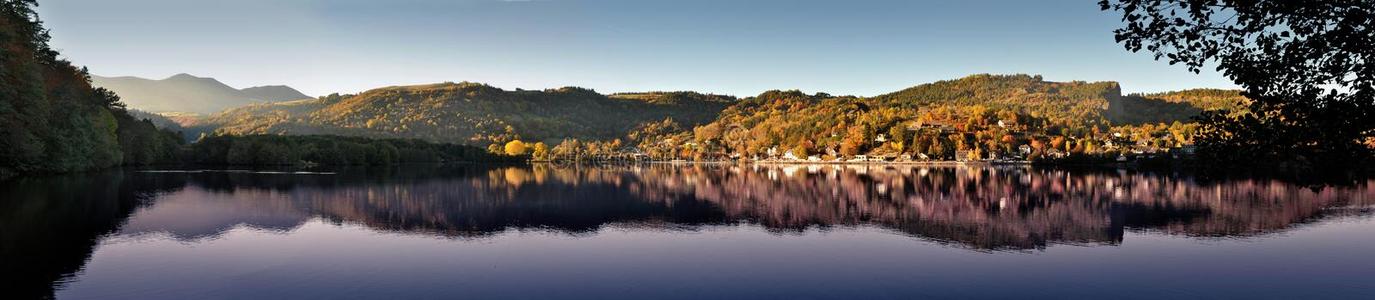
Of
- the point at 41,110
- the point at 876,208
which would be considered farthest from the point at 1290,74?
the point at 41,110

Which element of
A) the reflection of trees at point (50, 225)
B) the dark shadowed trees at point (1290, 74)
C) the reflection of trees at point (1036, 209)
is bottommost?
the reflection of trees at point (1036, 209)

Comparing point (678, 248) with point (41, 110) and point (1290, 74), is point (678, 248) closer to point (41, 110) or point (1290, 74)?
point (1290, 74)

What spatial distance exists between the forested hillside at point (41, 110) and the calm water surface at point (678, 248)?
421 cm

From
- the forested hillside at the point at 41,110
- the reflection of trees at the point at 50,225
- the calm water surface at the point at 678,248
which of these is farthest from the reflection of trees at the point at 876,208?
the forested hillside at the point at 41,110

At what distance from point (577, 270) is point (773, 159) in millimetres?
175628


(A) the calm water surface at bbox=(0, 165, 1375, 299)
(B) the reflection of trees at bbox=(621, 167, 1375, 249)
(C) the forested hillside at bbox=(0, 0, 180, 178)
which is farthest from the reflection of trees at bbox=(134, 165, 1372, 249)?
(C) the forested hillside at bbox=(0, 0, 180, 178)

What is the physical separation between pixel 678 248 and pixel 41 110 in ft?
150

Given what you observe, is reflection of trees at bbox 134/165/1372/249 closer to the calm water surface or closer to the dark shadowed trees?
the calm water surface

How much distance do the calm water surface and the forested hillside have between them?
4.21 meters

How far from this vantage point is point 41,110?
1895 inches

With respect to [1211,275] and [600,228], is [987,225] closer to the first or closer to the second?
[1211,275]

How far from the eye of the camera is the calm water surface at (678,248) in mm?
18234

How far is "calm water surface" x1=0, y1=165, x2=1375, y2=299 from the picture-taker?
59.8 ft

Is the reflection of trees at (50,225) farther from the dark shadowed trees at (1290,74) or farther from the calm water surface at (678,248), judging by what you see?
the dark shadowed trees at (1290,74)
